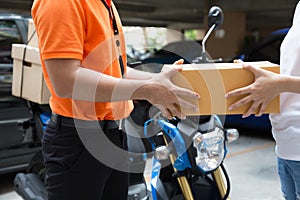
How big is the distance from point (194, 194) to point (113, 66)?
2.52ft

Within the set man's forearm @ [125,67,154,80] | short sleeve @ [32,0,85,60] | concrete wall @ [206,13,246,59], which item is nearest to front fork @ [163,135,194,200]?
man's forearm @ [125,67,154,80]

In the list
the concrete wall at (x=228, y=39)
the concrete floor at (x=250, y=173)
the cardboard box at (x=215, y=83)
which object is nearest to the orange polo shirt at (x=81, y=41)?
the cardboard box at (x=215, y=83)

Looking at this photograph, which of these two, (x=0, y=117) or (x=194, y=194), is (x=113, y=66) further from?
(x=0, y=117)

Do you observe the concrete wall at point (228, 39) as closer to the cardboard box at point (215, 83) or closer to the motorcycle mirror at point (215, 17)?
the motorcycle mirror at point (215, 17)

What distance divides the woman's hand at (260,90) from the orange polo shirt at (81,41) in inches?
15.1

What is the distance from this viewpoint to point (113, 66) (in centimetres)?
118

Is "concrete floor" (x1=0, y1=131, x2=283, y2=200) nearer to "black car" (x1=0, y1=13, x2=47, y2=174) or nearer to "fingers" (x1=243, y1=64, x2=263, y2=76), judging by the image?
"black car" (x1=0, y1=13, x2=47, y2=174)

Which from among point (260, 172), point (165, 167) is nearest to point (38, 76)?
point (165, 167)

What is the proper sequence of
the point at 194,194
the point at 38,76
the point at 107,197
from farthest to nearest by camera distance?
the point at 38,76, the point at 194,194, the point at 107,197

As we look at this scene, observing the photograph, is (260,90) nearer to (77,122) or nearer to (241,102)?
(241,102)

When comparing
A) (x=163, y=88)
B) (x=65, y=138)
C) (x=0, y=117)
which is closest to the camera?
(x=163, y=88)

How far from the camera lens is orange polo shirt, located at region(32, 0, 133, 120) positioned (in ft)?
3.30

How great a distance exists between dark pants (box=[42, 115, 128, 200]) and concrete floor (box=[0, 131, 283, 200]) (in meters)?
1.91

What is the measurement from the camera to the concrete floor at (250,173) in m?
3.04
